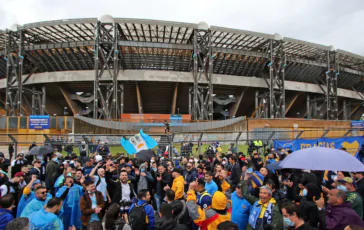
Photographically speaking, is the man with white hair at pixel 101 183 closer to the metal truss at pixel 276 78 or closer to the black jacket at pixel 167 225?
the black jacket at pixel 167 225

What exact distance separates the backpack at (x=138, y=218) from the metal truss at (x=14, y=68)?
36628 mm

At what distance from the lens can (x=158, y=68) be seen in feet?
134

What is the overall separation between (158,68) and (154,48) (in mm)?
5403

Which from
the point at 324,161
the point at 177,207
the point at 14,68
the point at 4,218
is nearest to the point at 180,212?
the point at 177,207

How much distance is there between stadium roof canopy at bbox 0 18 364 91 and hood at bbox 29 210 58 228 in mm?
29972

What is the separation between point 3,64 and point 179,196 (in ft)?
151

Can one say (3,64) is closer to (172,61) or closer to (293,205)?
(172,61)

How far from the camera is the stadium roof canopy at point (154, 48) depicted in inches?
1313

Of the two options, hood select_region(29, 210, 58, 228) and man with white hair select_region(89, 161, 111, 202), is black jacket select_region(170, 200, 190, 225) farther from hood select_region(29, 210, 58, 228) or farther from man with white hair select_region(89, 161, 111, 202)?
man with white hair select_region(89, 161, 111, 202)

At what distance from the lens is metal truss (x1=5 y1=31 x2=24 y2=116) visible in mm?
34781

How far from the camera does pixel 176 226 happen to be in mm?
3598

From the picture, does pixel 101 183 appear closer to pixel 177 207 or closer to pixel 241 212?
pixel 177 207

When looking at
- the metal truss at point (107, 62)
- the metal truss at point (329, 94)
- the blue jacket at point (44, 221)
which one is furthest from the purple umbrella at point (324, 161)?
the metal truss at point (329, 94)

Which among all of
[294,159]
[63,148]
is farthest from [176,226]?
[63,148]
